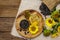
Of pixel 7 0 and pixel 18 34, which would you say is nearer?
pixel 18 34

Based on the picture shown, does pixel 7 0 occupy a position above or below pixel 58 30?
above

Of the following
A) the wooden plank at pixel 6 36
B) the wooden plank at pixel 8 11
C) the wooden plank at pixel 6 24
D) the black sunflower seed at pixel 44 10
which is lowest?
the wooden plank at pixel 6 36

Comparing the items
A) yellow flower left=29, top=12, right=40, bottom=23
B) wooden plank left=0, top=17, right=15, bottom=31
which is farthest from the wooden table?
yellow flower left=29, top=12, right=40, bottom=23

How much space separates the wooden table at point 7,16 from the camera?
0.92m

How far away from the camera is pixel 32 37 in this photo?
0.87 metres

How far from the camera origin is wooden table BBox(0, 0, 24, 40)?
36.3 inches

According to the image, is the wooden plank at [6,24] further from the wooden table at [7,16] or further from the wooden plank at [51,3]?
the wooden plank at [51,3]

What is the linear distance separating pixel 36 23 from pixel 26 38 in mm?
93

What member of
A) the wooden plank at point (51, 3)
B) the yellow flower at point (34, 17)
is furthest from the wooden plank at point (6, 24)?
the wooden plank at point (51, 3)

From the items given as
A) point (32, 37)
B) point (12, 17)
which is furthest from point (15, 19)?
point (32, 37)

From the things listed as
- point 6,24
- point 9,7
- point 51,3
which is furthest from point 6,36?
point 51,3

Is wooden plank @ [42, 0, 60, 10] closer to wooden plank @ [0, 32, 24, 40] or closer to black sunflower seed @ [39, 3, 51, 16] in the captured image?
black sunflower seed @ [39, 3, 51, 16]

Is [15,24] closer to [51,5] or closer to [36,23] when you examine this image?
[36,23]

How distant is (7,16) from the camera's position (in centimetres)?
96
